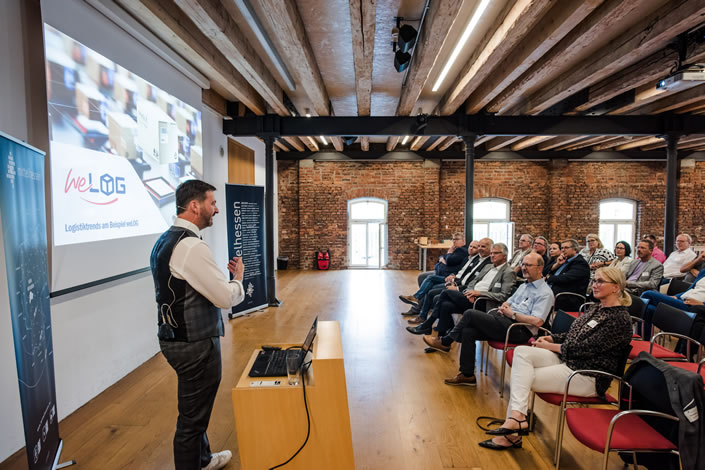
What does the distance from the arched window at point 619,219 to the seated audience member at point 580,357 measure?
1035cm

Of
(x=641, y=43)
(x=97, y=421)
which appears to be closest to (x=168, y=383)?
(x=97, y=421)

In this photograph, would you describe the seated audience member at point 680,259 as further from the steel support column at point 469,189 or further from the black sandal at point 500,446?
the black sandal at point 500,446

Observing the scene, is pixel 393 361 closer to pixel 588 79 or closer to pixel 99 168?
pixel 99 168

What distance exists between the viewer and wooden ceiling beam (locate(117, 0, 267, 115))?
3262 mm

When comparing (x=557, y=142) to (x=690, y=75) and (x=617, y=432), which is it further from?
(x=617, y=432)

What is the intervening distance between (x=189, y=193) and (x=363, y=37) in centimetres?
228

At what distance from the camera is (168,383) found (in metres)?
3.66

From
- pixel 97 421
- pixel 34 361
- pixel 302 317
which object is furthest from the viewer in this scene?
pixel 302 317

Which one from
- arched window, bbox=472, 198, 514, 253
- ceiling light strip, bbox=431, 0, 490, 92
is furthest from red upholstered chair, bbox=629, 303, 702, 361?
arched window, bbox=472, 198, 514, 253

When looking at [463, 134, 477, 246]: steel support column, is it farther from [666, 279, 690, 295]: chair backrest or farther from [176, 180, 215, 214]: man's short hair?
[176, 180, 215, 214]: man's short hair

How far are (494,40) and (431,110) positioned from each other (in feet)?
11.0

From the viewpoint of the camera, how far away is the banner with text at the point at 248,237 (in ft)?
19.6

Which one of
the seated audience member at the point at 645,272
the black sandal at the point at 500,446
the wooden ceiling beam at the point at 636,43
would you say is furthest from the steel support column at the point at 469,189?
the black sandal at the point at 500,446

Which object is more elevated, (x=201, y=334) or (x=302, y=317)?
(x=201, y=334)
